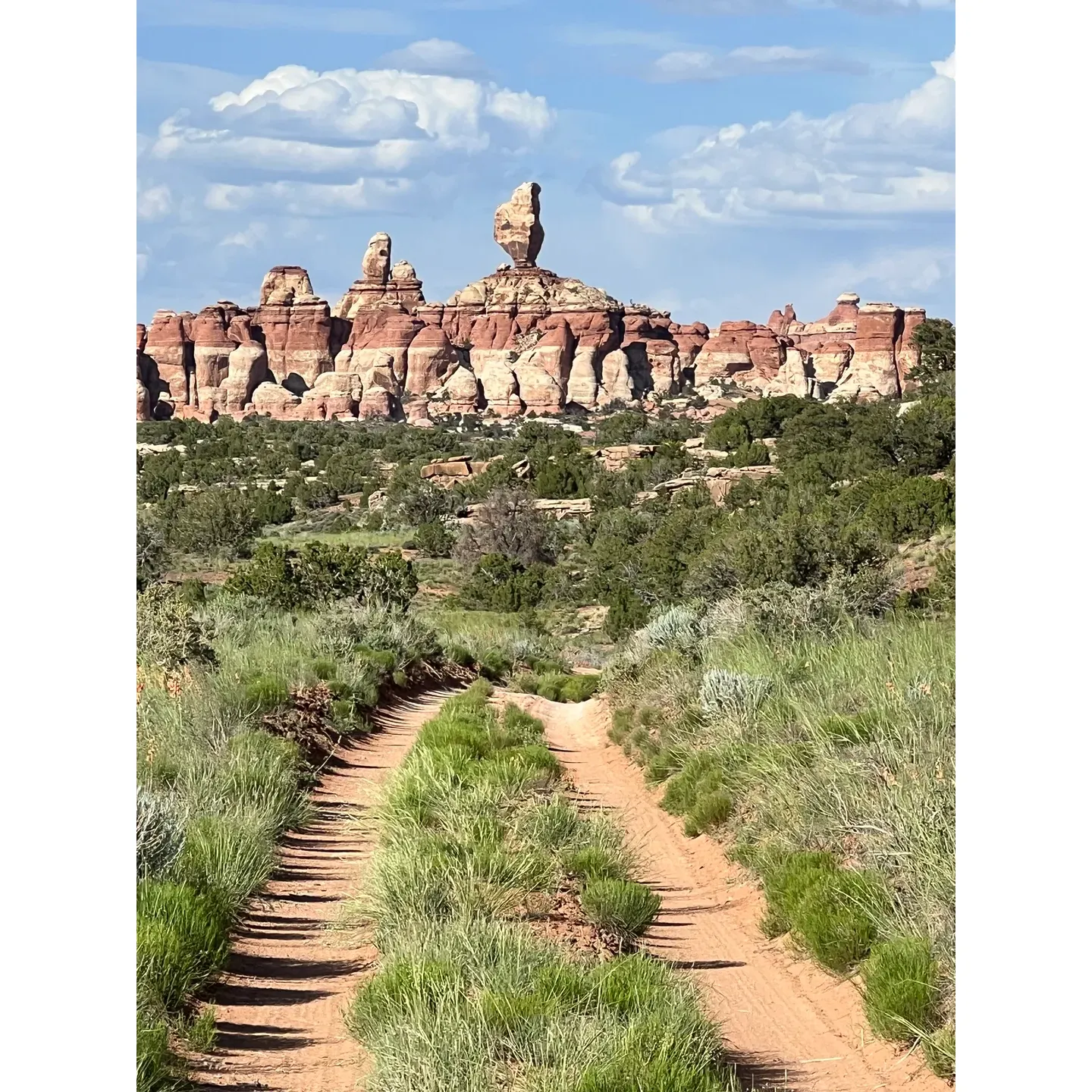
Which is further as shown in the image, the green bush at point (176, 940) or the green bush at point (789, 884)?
the green bush at point (789, 884)

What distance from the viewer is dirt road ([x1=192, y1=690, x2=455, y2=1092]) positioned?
409 cm

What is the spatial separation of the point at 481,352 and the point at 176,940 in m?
87.2

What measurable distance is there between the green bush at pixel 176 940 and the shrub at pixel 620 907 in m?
1.55

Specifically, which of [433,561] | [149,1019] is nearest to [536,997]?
[149,1019]

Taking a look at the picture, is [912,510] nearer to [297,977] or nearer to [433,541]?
[433,541]

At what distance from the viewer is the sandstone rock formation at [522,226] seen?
309 feet

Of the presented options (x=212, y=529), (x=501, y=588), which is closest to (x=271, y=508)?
(x=212, y=529)

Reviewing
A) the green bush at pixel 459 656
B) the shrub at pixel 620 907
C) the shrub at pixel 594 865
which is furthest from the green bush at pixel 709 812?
the green bush at pixel 459 656

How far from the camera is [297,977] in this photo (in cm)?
515

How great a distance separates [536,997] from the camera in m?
4.08

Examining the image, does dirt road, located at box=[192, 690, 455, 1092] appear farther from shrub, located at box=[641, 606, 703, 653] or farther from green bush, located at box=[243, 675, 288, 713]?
shrub, located at box=[641, 606, 703, 653]

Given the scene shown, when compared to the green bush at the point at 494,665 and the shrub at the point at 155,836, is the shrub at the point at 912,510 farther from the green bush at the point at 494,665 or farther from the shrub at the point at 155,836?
the shrub at the point at 155,836
